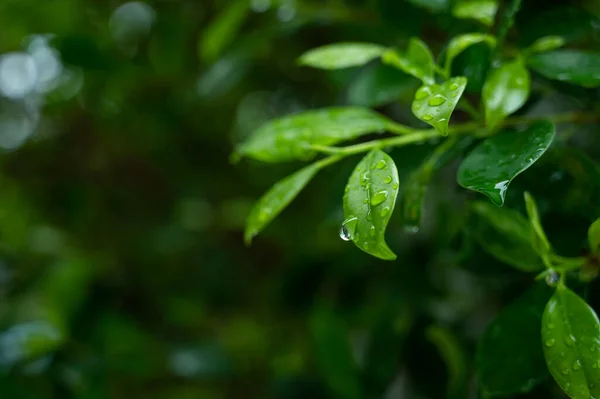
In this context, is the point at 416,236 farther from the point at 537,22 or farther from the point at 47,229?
the point at 47,229

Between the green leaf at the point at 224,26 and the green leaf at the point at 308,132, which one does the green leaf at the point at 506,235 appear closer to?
the green leaf at the point at 308,132

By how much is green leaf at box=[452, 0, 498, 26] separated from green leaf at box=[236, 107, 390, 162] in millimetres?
104

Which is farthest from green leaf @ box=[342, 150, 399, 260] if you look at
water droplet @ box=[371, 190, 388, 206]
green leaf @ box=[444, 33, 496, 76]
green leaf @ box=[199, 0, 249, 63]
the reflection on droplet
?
the reflection on droplet

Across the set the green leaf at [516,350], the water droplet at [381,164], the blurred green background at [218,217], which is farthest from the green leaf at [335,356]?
the water droplet at [381,164]

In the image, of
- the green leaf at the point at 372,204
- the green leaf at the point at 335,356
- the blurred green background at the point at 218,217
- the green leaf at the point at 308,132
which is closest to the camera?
the green leaf at the point at 372,204

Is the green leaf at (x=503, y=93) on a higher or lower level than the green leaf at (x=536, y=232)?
higher

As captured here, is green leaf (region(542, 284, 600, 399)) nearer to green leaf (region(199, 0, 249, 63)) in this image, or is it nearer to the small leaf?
the small leaf

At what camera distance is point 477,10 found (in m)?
0.47

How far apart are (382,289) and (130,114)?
0.59 metres

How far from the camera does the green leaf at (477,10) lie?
1.53ft

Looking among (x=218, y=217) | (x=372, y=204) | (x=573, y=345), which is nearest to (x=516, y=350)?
(x=573, y=345)

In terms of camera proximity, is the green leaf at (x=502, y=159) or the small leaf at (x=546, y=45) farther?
the small leaf at (x=546, y=45)

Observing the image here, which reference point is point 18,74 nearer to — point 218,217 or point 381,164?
point 218,217

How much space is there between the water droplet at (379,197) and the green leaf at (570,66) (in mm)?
180
